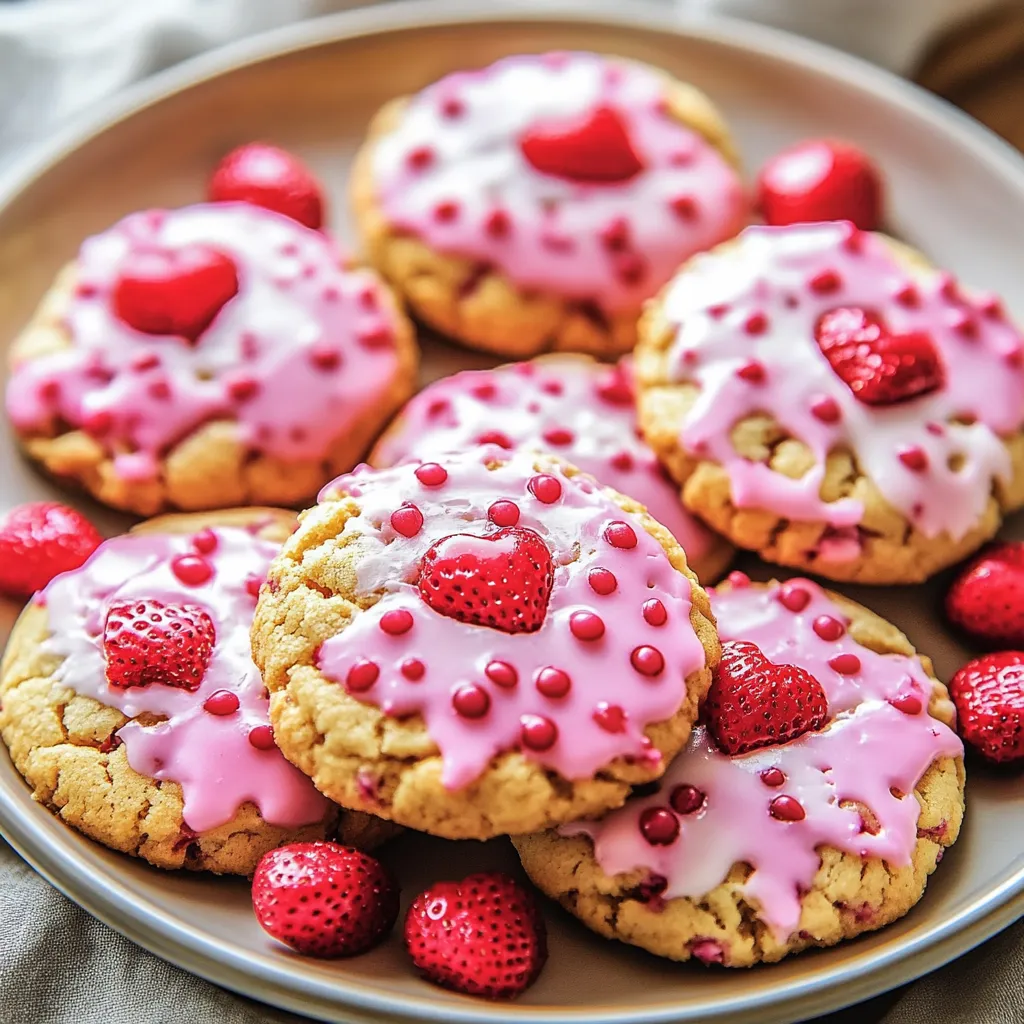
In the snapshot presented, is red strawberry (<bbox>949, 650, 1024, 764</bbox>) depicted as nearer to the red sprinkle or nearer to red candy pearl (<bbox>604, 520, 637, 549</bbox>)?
red candy pearl (<bbox>604, 520, 637, 549</bbox>)

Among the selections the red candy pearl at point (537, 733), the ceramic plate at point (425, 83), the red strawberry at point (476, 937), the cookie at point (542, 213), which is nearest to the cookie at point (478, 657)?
the red candy pearl at point (537, 733)

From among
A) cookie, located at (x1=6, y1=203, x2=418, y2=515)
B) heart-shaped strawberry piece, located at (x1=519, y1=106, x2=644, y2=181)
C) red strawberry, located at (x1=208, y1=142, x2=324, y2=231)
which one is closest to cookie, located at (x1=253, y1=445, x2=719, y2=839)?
cookie, located at (x1=6, y1=203, x2=418, y2=515)

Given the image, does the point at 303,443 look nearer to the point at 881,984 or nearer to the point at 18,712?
the point at 18,712

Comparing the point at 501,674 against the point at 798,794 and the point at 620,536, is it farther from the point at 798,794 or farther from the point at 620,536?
the point at 798,794

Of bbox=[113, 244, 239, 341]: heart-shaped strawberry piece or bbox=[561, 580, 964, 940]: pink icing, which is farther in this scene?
bbox=[113, 244, 239, 341]: heart-shaped strawberry piece

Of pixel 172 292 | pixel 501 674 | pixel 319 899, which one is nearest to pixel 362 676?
pixel 501 674

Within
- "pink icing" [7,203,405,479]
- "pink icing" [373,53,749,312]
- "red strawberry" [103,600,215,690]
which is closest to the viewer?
"red strawberry" [103,600,215,690]

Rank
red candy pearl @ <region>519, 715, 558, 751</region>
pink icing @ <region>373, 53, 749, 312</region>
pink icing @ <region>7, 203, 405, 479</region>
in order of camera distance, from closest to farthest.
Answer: red candy pearl @ <region>519, 715, 558, 751</region>, pink icing @ <region>7, 203, 405, 479</region>, pink icing @ <region>373, 53, 749, 312</region>

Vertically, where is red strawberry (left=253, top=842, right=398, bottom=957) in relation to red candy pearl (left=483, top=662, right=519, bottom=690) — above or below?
below
